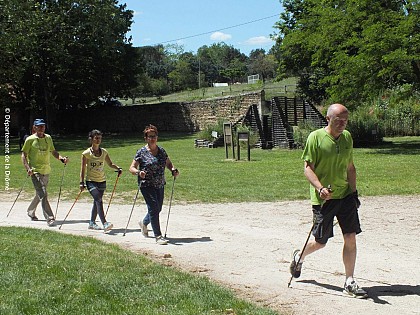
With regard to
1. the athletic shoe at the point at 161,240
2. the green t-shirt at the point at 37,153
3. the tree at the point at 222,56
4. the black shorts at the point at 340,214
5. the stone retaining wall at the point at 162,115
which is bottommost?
the athletic shoe at the point at 161,240

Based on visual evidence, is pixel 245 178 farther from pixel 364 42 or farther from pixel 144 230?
pixel 364 42

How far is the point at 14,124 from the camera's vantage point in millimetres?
54656

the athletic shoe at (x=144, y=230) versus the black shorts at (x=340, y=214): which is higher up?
the black shorts at (x=340, y=214)

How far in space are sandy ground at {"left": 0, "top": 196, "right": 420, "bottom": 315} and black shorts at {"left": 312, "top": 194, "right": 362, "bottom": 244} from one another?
0.64m

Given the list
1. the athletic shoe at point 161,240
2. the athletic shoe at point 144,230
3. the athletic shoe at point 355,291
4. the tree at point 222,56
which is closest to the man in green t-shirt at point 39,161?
the athletic shoe at point 144,230

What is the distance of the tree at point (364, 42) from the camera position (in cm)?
2512

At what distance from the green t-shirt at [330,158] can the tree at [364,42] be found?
1964 centimetres

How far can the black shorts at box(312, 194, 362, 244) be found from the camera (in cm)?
606

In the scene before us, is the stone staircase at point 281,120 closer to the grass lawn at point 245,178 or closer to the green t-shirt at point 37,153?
the grass lawn at point 245,178

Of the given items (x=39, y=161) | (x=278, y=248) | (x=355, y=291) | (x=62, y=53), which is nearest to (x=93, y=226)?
(x=39, y=161)

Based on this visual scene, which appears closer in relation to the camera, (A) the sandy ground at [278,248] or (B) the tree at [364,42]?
(A) the sandy ground at [278,248]

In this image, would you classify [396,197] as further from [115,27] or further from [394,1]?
[115,27]

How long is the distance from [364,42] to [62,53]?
24.5 m

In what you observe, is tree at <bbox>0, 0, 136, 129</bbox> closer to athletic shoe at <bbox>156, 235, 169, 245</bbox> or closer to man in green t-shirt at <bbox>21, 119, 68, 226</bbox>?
man in green t-shirt at <bbox>21, 119, 68, 226</bbox>
